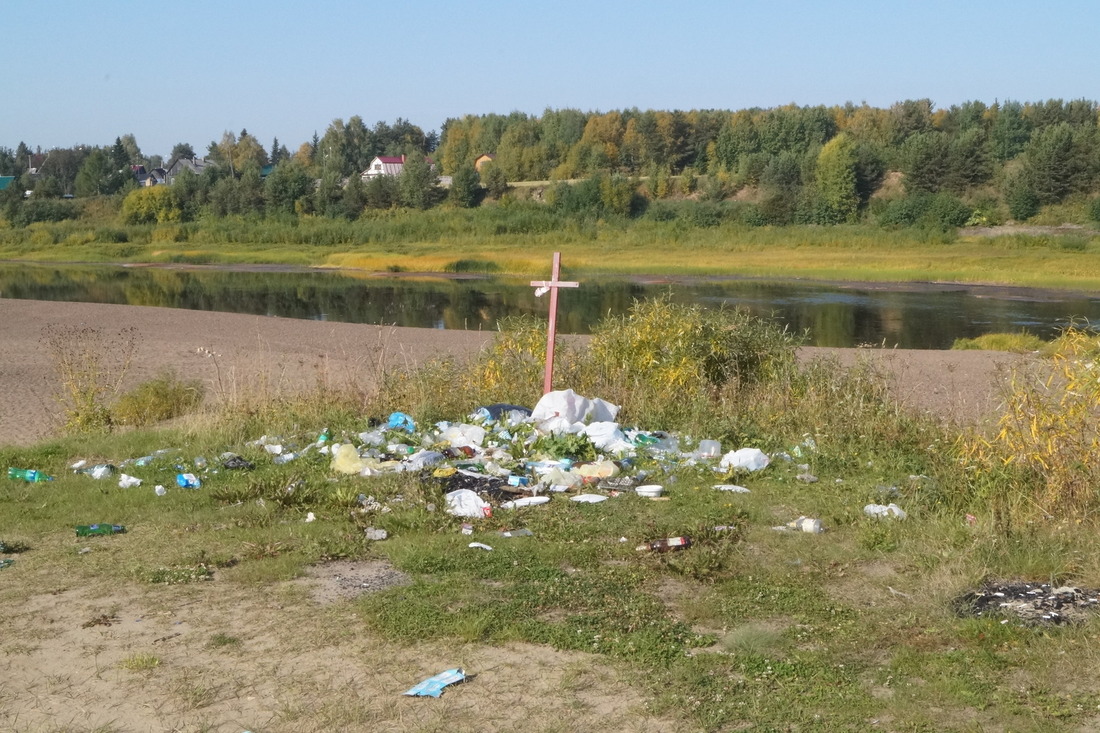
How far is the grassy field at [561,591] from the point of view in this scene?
4508 millimetres

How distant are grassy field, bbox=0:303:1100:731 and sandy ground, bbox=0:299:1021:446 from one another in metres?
1.84

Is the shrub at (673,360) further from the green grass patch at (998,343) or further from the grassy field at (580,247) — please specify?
the grassy field at (580,247)

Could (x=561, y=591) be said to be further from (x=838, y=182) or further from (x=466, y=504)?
(x=838, y=182)

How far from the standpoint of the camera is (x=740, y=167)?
261 feet

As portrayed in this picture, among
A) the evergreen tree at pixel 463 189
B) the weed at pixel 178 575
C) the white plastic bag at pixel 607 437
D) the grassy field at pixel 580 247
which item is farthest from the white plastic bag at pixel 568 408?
the evergreen tree at pixel 463 189

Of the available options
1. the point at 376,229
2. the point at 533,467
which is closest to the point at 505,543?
the point at 533,467

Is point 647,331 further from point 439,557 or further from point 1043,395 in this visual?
point 439,557

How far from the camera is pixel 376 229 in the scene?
241ft

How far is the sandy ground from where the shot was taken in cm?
1327

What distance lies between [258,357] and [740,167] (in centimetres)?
6635

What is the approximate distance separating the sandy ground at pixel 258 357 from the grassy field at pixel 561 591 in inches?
72.3

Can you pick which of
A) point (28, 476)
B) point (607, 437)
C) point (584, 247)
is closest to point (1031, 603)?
point (607, 437)

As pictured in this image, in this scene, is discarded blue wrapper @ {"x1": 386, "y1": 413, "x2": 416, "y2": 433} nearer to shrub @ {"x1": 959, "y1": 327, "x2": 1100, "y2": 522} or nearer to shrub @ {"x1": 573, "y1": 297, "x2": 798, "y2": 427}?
shrub @ {"x1": 573, "y1": 297, "x2": 798, "y2": 427}

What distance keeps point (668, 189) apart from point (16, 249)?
4587 cm
